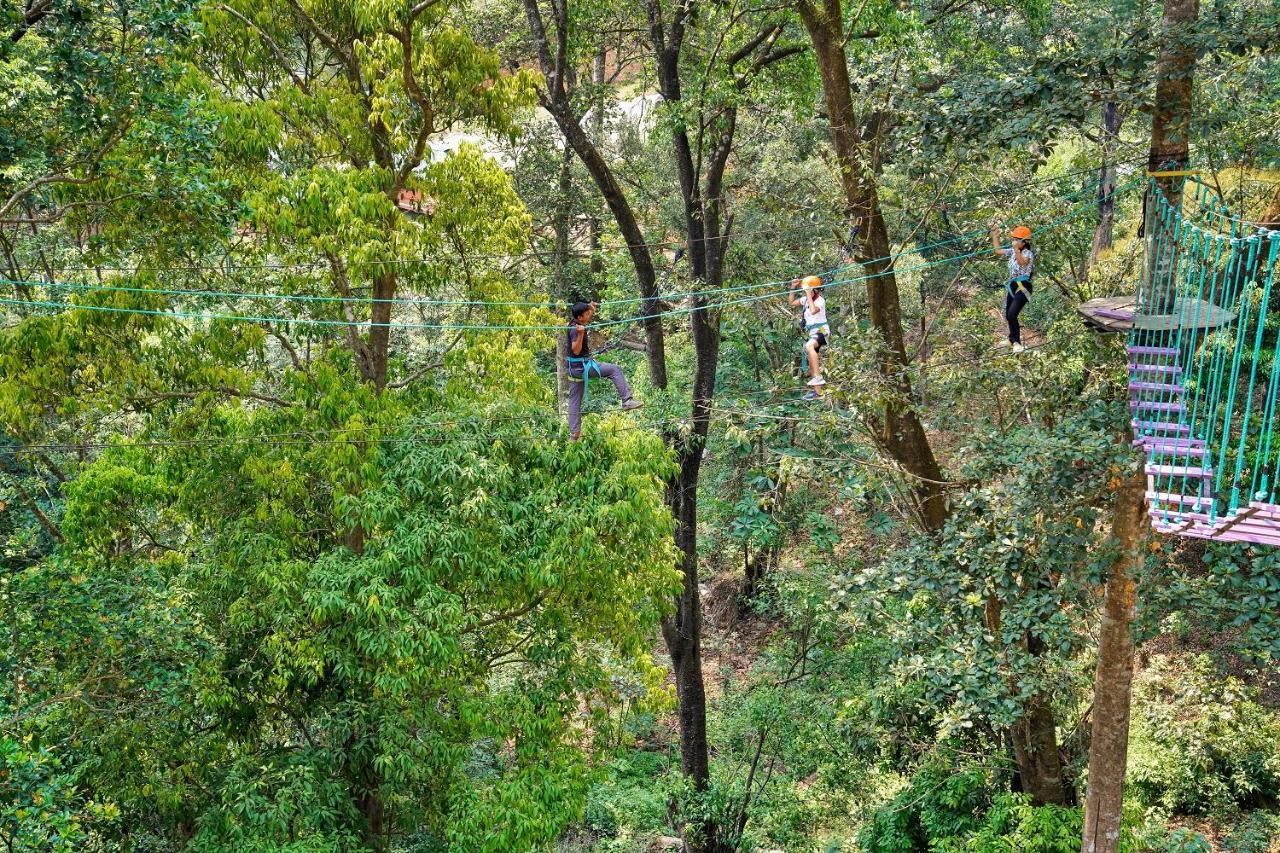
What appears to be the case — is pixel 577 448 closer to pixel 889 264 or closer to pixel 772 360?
pixel 889 264

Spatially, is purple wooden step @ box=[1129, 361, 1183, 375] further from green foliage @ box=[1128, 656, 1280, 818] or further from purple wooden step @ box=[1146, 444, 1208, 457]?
green foliage @ box=[1128, 656, 1280, 818]

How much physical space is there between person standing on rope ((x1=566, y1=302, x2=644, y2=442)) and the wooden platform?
2.75m

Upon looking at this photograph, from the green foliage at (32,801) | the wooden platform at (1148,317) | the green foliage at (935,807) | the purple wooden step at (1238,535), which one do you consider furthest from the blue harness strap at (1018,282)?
the green foliage at (32,801)

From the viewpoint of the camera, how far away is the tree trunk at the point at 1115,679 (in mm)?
5703

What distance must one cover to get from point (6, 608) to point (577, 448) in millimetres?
3442

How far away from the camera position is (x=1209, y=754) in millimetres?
10203

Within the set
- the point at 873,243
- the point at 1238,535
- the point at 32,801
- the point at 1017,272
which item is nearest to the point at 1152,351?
the point at 1238,535

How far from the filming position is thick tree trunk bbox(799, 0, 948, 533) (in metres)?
6.73

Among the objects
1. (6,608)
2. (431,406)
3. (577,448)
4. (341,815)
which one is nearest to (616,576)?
(577,448)

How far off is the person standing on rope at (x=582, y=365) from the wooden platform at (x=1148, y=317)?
275 cm

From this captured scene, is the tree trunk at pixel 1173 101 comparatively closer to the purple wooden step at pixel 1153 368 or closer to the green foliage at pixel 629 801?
the purple wooden step at pixel 1153 368

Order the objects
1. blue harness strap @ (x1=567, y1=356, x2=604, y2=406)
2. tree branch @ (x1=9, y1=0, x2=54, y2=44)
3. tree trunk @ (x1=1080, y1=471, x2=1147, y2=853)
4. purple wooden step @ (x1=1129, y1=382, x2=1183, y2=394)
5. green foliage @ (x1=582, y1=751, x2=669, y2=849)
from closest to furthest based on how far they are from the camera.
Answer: purple wooden step @ (x1=1129, y1=382, x2=1183, y2=394)
tree branch @ (x1=9, y1=0, x2=54, y2=44)
tree trunk @ (x1=1080, y1=471, x2=1147, y2=853)
blue harness strap @ (x1=567, y1=356, x2=604, y2=406)
green foliage @ (x1=582, y1=751, x2=669, y2=849)

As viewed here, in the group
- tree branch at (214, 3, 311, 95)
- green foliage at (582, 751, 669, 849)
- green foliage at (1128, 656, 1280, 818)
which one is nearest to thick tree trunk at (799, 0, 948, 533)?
tree branch at (214, 3, 311, 95)

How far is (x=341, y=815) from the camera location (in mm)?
6926
